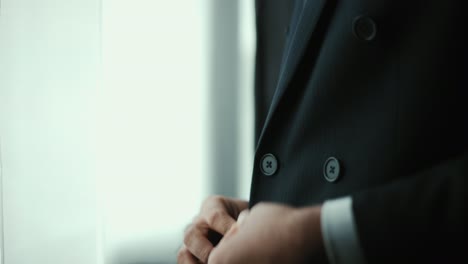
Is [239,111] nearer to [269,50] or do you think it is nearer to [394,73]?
[269,50]

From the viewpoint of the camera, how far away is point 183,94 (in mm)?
1336

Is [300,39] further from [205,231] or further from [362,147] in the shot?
[205,231]

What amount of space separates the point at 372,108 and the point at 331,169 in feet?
0.29

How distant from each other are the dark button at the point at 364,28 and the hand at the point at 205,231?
1.01 feet

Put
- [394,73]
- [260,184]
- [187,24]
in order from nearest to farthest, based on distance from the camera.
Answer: [394,73], [260,184], [187,24]

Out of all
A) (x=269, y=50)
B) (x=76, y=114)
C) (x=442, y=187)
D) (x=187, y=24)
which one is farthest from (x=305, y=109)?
(x=187, y=24)

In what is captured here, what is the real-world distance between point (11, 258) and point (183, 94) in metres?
0.54

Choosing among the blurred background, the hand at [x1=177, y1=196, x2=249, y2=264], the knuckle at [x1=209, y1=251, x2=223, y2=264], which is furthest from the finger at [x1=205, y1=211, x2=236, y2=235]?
A: the blurred background

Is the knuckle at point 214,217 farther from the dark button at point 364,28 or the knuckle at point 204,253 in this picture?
the dark button at point 364,28

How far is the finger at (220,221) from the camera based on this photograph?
0.75m

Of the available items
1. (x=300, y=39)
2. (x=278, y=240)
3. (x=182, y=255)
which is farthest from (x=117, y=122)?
(x=278, y=240)

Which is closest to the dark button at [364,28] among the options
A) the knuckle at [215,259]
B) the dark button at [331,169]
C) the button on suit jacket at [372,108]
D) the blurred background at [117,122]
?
the button on suit jacket at [372,108]

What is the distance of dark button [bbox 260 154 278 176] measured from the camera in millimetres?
708

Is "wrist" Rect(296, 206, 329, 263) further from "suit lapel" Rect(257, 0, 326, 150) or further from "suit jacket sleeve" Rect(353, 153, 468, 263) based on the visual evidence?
Answer: "suit lapel" Rect(257, 0, 326, 150)
